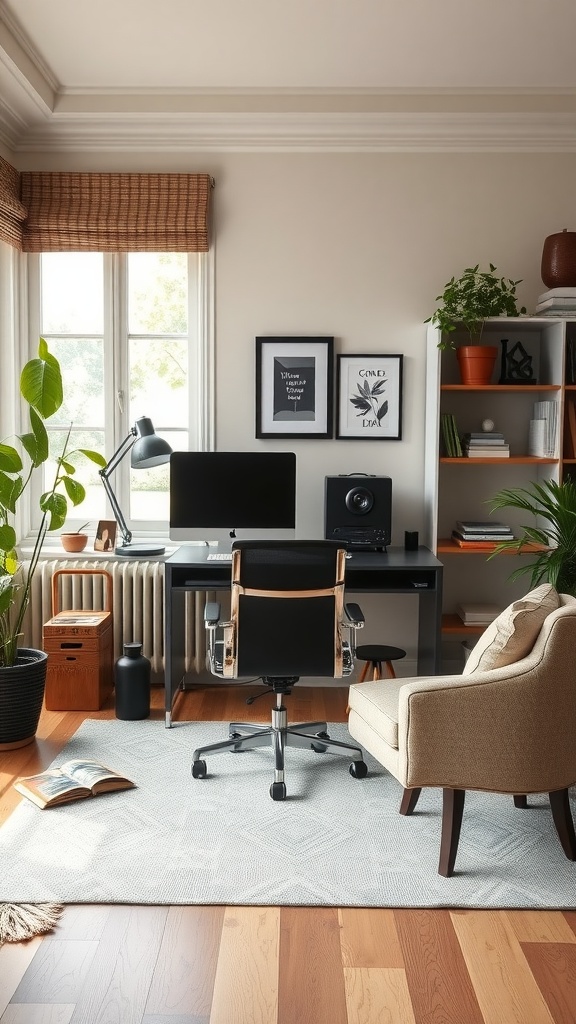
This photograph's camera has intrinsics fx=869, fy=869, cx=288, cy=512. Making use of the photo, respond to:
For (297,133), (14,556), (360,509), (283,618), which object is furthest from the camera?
(297,133)

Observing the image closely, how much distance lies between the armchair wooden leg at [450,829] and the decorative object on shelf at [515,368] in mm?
2242

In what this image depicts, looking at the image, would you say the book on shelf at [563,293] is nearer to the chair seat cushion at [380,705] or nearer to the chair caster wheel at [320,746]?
the chair seat cushion at [380,705]

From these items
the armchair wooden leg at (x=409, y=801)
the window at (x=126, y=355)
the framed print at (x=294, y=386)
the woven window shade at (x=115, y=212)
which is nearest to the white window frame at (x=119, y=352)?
the window at (x=126, y=355)

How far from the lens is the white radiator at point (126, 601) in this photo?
14.1ft

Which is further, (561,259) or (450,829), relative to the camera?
(561,259)

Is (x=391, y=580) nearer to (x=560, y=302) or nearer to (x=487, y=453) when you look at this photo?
(x=487, y=453)

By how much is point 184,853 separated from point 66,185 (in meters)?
3.22

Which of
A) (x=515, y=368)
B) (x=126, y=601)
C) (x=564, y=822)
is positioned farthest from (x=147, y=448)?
(x=564, y=822)

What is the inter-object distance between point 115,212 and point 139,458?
4.09 feet

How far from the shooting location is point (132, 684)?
12.8ft

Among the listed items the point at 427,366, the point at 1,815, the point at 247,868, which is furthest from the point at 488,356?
the point at 1,815

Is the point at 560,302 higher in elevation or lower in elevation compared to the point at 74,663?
higher

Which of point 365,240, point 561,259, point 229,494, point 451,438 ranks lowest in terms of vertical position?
point 229,494

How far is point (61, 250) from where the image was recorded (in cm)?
432
